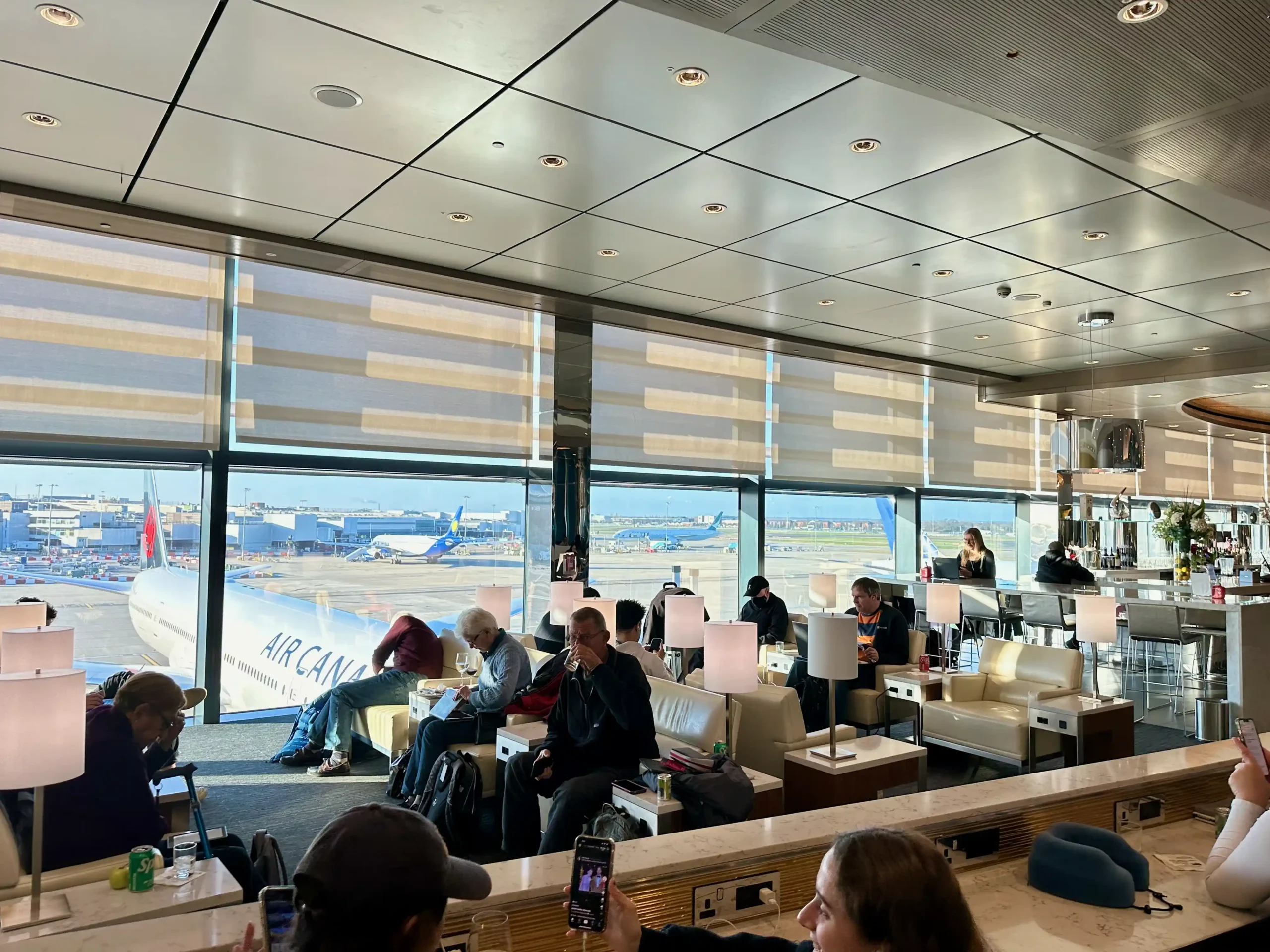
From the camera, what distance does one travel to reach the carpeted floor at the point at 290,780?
188 inches

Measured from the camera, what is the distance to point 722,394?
9070 mm

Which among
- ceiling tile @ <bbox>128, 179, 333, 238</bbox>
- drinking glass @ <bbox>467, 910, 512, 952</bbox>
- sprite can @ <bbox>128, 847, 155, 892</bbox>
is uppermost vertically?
ceiling tile @ <bbox>128, 179, 333, 238</bbox>

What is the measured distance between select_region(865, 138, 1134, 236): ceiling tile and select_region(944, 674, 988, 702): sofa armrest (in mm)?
3293

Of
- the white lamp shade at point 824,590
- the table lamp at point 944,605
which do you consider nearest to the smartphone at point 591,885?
the table lamp at point 944,605

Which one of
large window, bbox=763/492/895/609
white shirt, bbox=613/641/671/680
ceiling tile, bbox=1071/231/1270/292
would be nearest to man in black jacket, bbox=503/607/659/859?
white shirt, bbox=613/641/671/680

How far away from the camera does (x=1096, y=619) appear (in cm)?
605

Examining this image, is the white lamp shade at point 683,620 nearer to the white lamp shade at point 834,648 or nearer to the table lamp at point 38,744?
the white lamp shade at point 834,648

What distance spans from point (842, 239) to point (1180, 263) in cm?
249

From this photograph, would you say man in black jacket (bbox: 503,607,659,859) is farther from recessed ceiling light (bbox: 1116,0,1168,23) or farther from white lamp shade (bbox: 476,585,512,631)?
recessed ceiling light (bbox: 1116,0,1168,23)

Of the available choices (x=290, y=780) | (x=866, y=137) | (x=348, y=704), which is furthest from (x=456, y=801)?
(x=866, y=137)

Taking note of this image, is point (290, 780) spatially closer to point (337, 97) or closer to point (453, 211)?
point (453, 211)

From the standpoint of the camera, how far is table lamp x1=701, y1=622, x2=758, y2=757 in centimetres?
413

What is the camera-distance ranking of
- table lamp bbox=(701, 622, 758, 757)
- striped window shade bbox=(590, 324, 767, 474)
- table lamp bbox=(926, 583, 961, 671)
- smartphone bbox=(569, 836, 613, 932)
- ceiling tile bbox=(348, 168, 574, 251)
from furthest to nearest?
striped window shade bbox=(590, 324, 767, 474)
table lamp bbox=(926, 583, 961, 671)
ceiling tile bbox=(348, 168, 574, 251)
table lamp bbox=(701, 622, 758, 757)
smartphone bbox=(569, 836, 613, 932)

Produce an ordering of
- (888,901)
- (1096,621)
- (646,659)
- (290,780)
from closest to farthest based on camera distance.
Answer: (888,901), (646,659), (290,780), (1096,621)
